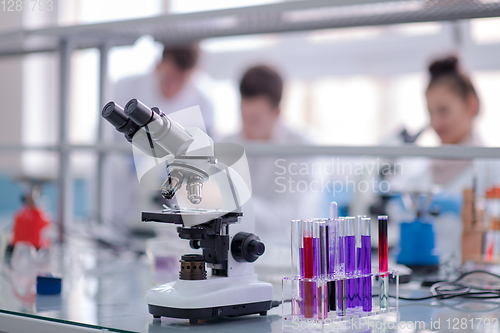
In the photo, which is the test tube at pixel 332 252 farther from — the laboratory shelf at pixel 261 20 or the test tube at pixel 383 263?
the laboratory shelf at pixel 261 20

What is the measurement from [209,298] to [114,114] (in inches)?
12.9

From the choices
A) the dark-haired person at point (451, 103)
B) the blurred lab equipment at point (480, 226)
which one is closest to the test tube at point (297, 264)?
the blurred lab equipment at point (480, 226)

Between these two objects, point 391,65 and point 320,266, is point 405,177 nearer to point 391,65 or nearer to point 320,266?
point 391,65

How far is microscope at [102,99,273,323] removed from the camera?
82cm

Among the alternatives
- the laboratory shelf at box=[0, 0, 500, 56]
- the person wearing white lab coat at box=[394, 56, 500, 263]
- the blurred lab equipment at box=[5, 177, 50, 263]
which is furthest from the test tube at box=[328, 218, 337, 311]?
the person wearing white lab coat at box=[394, 56, 500, 263]

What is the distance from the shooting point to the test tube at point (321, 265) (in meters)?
0.79

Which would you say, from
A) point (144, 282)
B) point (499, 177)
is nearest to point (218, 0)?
point (499, 177)

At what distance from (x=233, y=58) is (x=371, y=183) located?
2214mm

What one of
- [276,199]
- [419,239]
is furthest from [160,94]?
[419,239]

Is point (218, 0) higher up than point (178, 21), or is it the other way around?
point (218, 0)

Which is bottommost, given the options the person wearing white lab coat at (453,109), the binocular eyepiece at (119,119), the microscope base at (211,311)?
the microscope base at (211,311)

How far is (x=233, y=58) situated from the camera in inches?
156

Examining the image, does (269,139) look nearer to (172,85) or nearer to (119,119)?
(172,85)

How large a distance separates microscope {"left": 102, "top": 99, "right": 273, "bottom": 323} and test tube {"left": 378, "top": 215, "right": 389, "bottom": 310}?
0.63 ft
